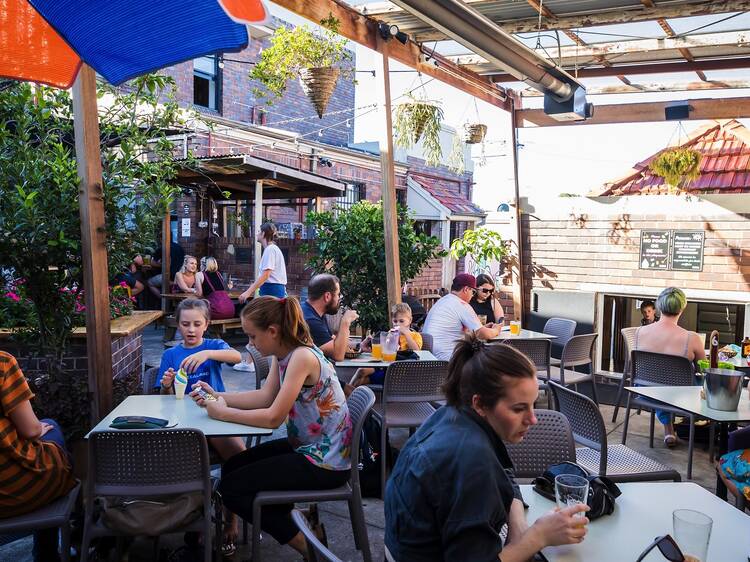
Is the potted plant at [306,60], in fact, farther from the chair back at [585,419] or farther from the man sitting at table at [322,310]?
the chair back at [585,419]

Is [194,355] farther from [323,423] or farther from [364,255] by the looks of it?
[364,255]

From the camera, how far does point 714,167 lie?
10.2 metres

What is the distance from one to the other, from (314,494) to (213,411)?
67 cm

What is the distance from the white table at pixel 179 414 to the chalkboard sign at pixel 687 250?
651cm

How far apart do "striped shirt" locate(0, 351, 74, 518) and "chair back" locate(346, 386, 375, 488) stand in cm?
137

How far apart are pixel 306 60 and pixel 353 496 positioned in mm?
4032

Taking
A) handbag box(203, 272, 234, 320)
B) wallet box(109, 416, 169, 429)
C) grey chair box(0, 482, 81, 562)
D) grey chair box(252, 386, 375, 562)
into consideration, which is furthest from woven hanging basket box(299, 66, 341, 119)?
handbag box(203, 272, 234, 320)

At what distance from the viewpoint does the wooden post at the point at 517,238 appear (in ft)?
30.5

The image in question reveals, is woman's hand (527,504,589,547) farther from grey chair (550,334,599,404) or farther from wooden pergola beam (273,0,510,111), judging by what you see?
grey chair (550,334,599,404)

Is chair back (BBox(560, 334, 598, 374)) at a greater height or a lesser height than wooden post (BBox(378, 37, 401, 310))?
lesser

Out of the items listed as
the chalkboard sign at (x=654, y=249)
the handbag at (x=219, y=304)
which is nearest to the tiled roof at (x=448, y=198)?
the handbag at (x=219, y=304)

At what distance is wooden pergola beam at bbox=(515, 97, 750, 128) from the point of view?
27.3ft

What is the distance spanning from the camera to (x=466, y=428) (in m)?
1.82

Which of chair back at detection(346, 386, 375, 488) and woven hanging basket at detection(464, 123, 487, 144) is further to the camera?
woven hanging basket at detection(464, 123, 487, 144)
